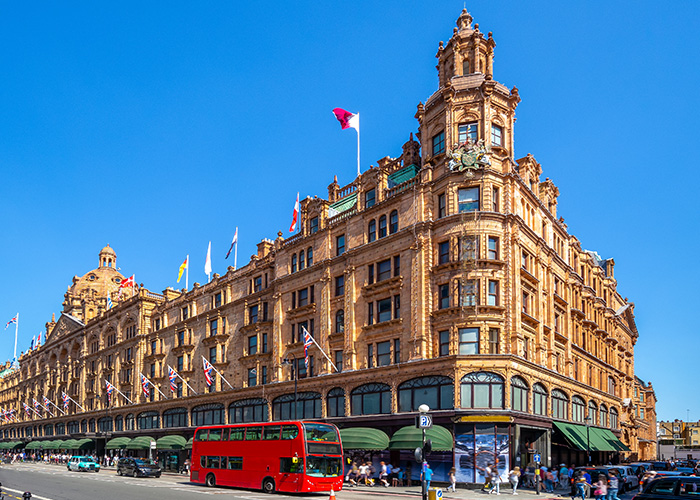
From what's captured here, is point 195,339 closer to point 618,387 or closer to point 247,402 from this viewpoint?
A: point 247,402

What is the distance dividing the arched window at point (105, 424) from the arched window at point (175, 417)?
1631 cm

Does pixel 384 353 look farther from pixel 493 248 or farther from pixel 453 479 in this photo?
pixel 453 479

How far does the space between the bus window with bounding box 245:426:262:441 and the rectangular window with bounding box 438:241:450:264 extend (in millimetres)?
15895

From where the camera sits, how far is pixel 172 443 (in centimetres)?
6750

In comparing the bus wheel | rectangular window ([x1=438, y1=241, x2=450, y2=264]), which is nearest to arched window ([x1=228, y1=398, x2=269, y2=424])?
the bus wheel

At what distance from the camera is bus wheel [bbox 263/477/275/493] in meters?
37.7

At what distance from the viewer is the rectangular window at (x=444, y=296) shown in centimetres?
4467

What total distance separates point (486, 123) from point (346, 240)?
14232 mm

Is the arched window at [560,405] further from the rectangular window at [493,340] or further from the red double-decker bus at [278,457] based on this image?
the red double-decker bus at [278,457]

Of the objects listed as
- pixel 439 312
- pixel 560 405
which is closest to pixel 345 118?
pixel 439 312

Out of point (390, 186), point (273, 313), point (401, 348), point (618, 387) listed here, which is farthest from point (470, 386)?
point (618, 387)

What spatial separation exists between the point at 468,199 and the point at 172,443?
40.2 meters

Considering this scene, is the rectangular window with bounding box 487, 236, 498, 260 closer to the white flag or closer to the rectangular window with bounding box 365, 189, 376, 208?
the rectangular window with bounding box 365, 189, 376, 208

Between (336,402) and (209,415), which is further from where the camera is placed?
(209,415)
